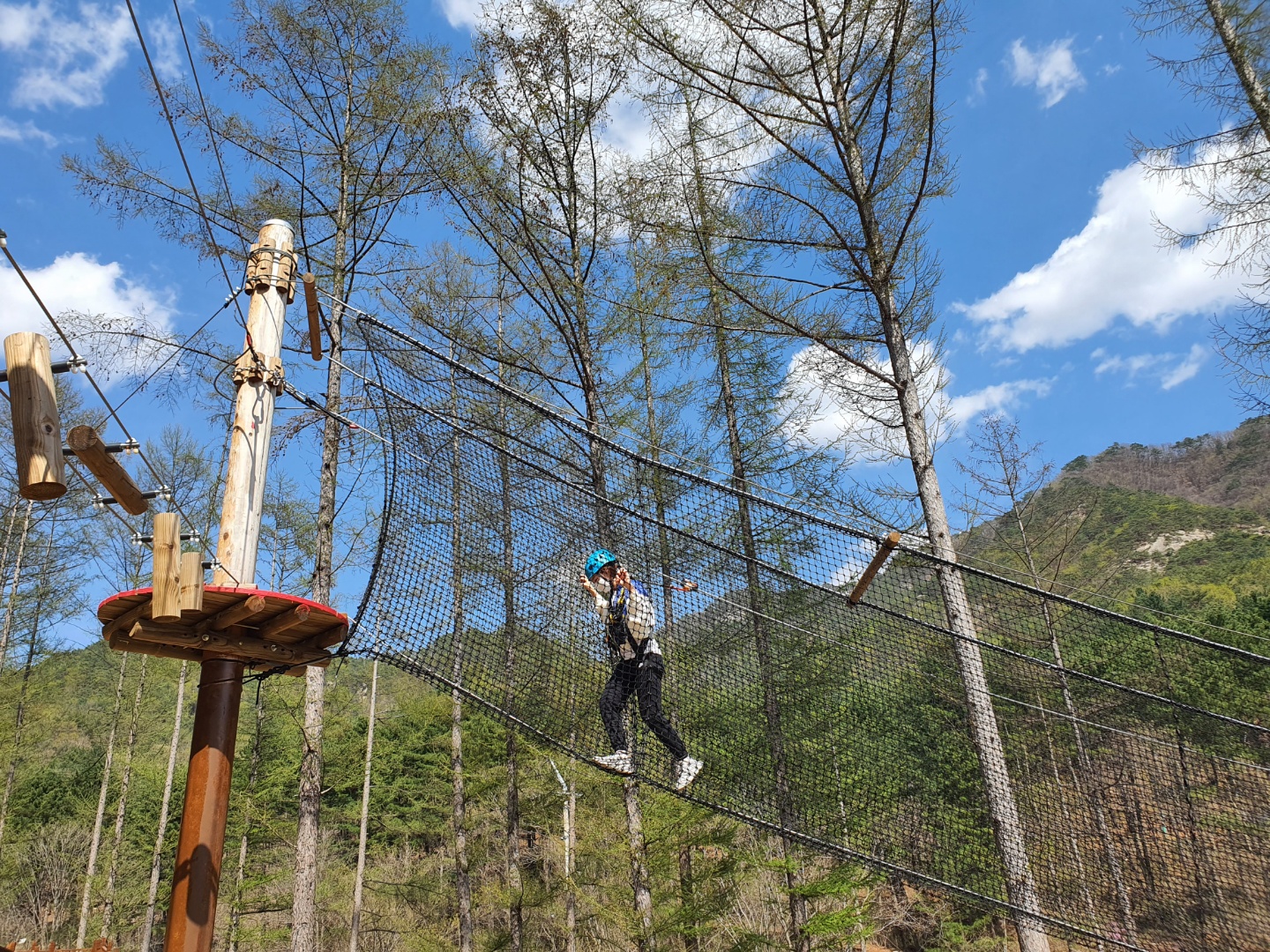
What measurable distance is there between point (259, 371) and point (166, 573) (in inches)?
39.4

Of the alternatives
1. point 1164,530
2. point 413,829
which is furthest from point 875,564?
point 1164,530

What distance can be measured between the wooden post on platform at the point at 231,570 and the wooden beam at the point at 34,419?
59 centimetres

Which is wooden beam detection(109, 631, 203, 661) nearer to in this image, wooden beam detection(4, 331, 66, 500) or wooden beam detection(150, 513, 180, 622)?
wooden beam detection(150, 513, 180, 622)

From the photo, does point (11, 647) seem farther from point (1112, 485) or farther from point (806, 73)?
point (1112, 485)

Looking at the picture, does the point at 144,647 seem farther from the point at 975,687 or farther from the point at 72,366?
the point at 975,687

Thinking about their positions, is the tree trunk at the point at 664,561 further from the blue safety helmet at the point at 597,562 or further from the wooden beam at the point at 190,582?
the wooden beam at the point at 190,582

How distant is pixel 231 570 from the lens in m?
2.72

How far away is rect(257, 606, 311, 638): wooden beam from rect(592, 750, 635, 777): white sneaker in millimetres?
1175

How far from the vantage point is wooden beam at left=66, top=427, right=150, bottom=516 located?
214cm

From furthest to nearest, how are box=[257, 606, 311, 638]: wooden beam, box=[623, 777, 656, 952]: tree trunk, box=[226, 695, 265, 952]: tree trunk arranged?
box=[226, 695, 265, 952]: tree trunk < box=[623, 777, 656, 952]: tree trunk < box=[257, 606, 311, 638]: wooden beam

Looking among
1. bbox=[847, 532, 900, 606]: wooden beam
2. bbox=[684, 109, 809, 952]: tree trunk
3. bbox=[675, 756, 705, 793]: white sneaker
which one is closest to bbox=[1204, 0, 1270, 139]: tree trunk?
bbox=[684, 109, 809, 952]: tree trunk

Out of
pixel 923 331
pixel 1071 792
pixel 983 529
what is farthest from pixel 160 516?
pixel 983 529

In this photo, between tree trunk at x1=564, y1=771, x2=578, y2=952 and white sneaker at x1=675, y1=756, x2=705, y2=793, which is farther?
tree trunk at x1=564, y1=771, x2=578, y2=952

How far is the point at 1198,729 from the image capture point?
314 cm
